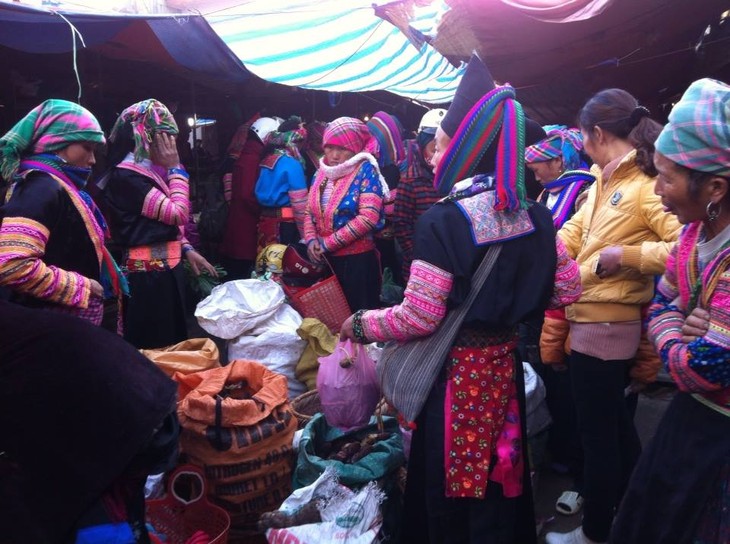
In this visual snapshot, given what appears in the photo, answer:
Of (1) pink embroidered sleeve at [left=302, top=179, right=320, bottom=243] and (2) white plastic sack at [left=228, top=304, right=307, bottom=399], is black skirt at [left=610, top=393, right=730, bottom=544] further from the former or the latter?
(1) pink embroidered sleeve at [left=302, top=179, right=320, bottom=243]

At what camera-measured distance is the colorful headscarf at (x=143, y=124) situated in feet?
12.3

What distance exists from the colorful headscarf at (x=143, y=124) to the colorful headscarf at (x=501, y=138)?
2.38 metres

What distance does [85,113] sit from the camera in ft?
9.62

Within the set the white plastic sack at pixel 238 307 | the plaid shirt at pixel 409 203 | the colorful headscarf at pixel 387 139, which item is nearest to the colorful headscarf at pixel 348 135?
the plaid shirt at pixel 409 203

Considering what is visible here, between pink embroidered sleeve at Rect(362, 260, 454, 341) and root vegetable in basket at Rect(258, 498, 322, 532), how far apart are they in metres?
0.83

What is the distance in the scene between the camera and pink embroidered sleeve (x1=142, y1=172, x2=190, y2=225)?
3750 millimetres

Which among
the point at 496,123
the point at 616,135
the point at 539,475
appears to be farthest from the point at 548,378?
the point at 496,123

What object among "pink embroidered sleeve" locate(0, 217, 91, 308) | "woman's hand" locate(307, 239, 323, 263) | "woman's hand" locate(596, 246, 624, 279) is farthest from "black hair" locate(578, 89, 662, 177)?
"pink embroidered sleeve" locate(0, 217, 91, 308)

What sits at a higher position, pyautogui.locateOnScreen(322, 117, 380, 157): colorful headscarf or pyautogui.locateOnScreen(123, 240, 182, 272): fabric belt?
pyautogui.locateOnScreen(322, 117, 380, 157): colorful headscarf

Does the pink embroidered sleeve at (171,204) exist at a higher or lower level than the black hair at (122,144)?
lower

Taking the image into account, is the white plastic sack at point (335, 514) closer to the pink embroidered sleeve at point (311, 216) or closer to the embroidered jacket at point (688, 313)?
the embroidered jacket at point (688, 313)

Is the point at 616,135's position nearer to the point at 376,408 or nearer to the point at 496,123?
the point at 496,123

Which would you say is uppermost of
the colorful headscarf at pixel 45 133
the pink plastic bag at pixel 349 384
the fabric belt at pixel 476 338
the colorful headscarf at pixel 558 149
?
the colorful headscarf at pixel 45 133

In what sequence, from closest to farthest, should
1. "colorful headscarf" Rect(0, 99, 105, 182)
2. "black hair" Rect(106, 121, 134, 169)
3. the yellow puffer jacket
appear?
the yellow puffer jacket < "colorful headscarf" Rect(0, 99, 105, 182) < "black hair" Rect(106, 121, 134, 169)
